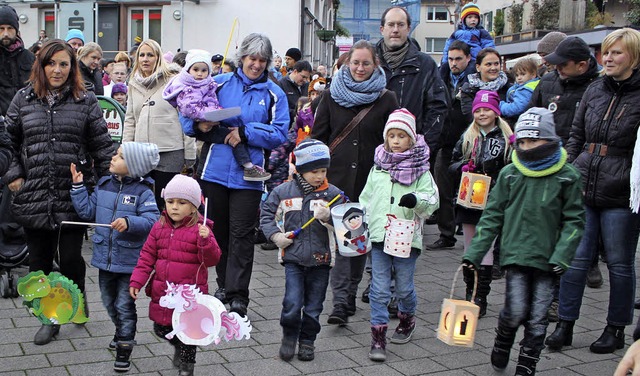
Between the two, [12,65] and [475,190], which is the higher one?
[12,65]

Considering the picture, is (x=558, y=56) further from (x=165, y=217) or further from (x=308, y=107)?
(x=308, y=107)

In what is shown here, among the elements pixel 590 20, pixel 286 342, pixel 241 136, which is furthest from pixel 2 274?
pixel 590 20

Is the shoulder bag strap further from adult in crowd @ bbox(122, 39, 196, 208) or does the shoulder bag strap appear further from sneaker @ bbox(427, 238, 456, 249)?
sneaker @ bbox(427, 238, 456, 249)

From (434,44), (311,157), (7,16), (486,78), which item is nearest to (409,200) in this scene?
(311,157)

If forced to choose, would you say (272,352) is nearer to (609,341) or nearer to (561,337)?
(561,337)

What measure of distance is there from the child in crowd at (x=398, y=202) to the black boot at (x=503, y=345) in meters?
0.78

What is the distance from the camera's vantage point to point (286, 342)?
17.4ft

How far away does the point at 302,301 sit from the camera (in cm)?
537

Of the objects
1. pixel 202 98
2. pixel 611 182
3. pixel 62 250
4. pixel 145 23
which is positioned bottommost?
pixel 62 250

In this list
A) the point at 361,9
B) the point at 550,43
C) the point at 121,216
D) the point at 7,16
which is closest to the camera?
the point at 121,216

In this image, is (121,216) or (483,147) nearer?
(121,216)

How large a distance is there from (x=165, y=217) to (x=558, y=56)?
3.29 metres

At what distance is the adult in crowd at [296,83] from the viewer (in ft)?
40.2

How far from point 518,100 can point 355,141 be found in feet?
9.48
